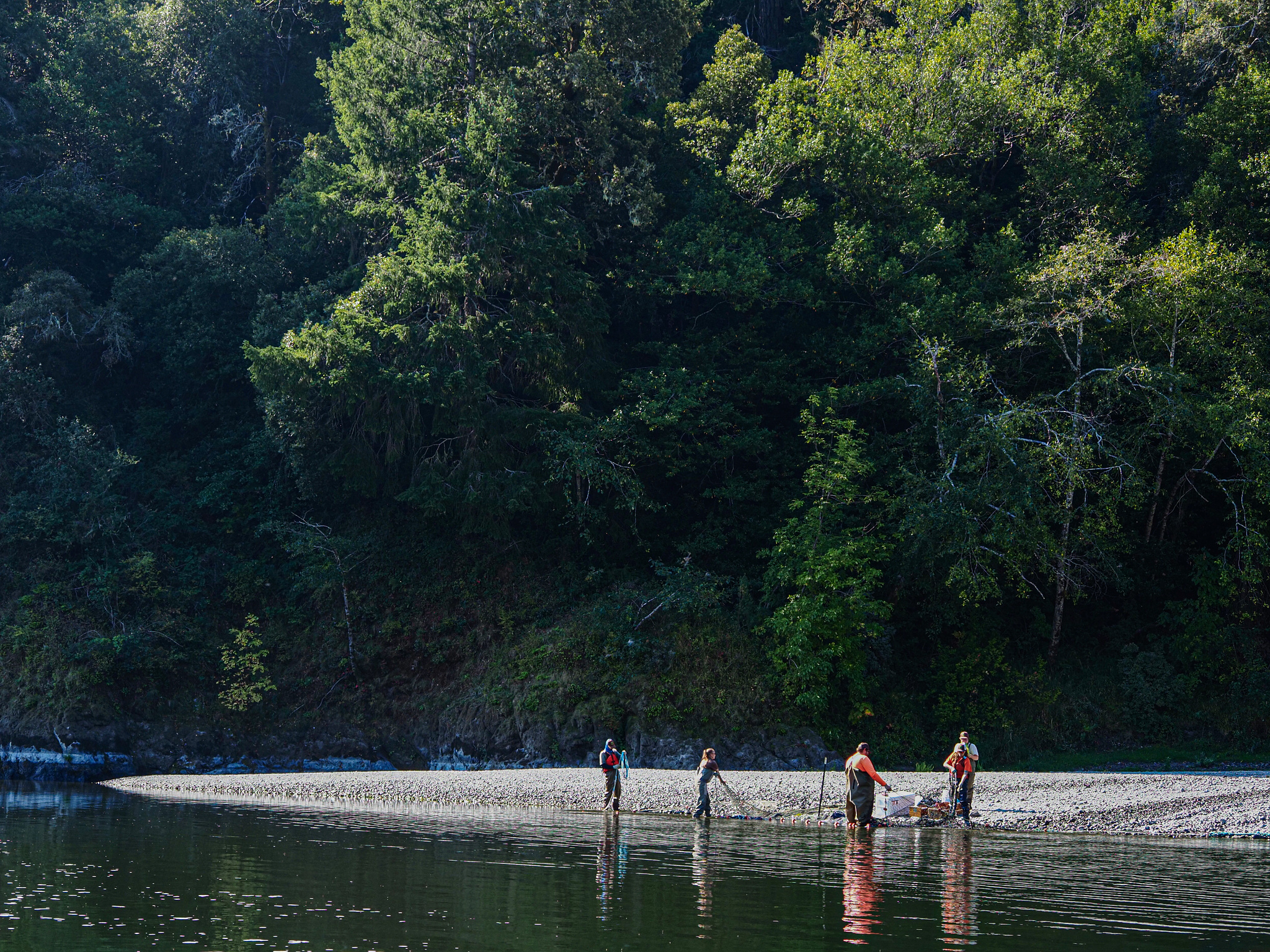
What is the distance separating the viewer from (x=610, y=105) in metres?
35.4

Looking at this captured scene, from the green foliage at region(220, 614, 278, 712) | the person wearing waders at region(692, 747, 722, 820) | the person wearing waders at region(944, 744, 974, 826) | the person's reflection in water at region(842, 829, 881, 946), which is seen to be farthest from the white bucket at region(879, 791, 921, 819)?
the green foliage at region(220, 614, 278, 712)

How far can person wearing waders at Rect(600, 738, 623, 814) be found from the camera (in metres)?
22.0

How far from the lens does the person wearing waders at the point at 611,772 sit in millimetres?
22000

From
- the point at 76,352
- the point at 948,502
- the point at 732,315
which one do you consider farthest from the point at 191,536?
the point at 948,502

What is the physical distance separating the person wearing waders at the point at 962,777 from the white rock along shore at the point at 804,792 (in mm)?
463

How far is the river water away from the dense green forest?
10.00 m

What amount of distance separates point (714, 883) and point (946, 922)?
319 cm

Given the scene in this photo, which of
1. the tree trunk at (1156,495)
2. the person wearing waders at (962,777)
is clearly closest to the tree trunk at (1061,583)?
the tree trunk at (1156,495)

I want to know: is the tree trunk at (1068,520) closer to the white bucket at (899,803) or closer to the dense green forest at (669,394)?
the dense green forest at (669,394)

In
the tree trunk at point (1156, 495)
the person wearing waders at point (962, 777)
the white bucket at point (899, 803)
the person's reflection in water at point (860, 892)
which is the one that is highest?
the tree trunk at point (1156, 495)

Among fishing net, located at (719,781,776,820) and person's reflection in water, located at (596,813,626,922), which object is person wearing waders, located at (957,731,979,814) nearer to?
fishing net, located at (719,781,776,820)

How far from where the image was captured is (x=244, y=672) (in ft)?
107

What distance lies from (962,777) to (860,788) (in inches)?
75.9

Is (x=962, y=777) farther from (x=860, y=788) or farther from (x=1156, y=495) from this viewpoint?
(x=1156, y=495)
